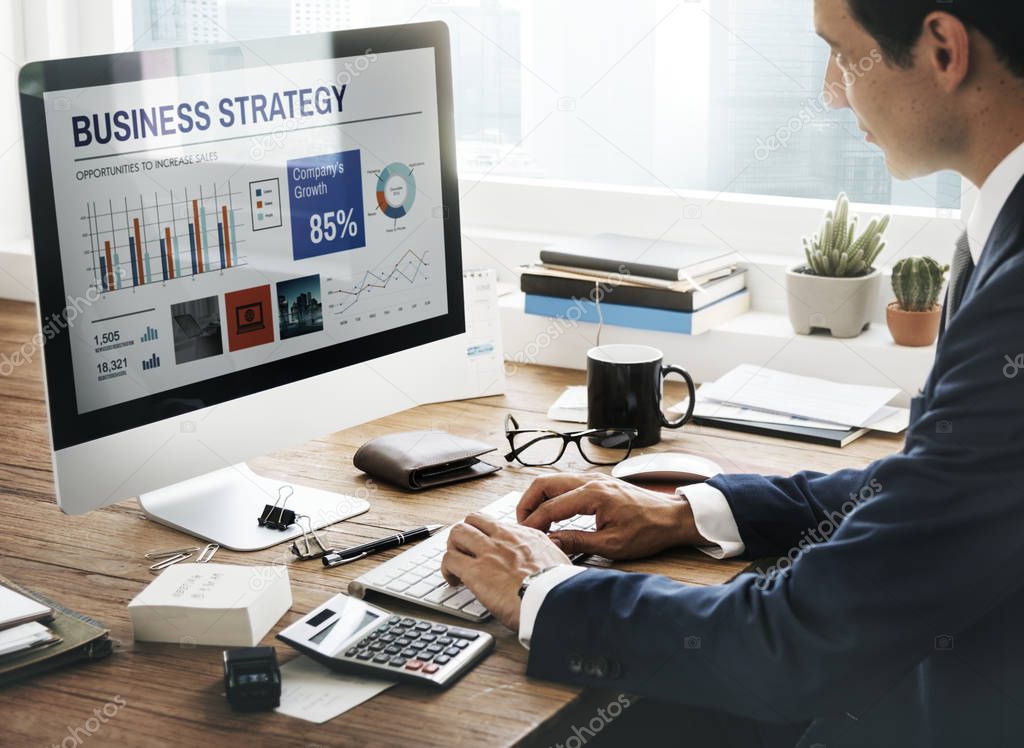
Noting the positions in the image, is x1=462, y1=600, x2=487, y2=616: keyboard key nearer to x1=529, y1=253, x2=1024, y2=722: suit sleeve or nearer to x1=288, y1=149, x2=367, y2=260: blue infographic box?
x1=529, y1=253, x2=1024, y2=722: suit sleeve

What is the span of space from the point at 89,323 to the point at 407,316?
44 centimetres

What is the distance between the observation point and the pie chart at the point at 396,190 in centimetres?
151

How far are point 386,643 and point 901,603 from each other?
0.43 metres

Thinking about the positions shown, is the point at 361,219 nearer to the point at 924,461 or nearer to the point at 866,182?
the point at 924,461

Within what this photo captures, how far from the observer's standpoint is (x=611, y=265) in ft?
6.54

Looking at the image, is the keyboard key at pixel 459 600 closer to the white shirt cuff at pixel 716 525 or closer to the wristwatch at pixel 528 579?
the wristwatch at pixel 528 579

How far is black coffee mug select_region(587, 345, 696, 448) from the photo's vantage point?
1662 millimetres

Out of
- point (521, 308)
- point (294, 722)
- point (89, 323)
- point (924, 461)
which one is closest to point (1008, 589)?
point (924, 461)

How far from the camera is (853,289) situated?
1.90m

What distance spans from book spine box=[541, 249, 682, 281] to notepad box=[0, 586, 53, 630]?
3.67 ft

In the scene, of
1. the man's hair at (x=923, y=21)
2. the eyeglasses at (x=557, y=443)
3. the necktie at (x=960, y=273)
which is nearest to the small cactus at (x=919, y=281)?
the eyeglasses at (x=557, y=443)

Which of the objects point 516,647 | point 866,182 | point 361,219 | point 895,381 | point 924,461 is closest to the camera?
point 924,461

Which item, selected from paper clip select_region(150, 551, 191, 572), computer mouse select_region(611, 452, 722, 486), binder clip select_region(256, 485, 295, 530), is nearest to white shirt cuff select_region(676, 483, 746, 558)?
computer mouse select_region(611, 452, 722, 486)

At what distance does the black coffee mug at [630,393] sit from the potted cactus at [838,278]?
1.14 feet
